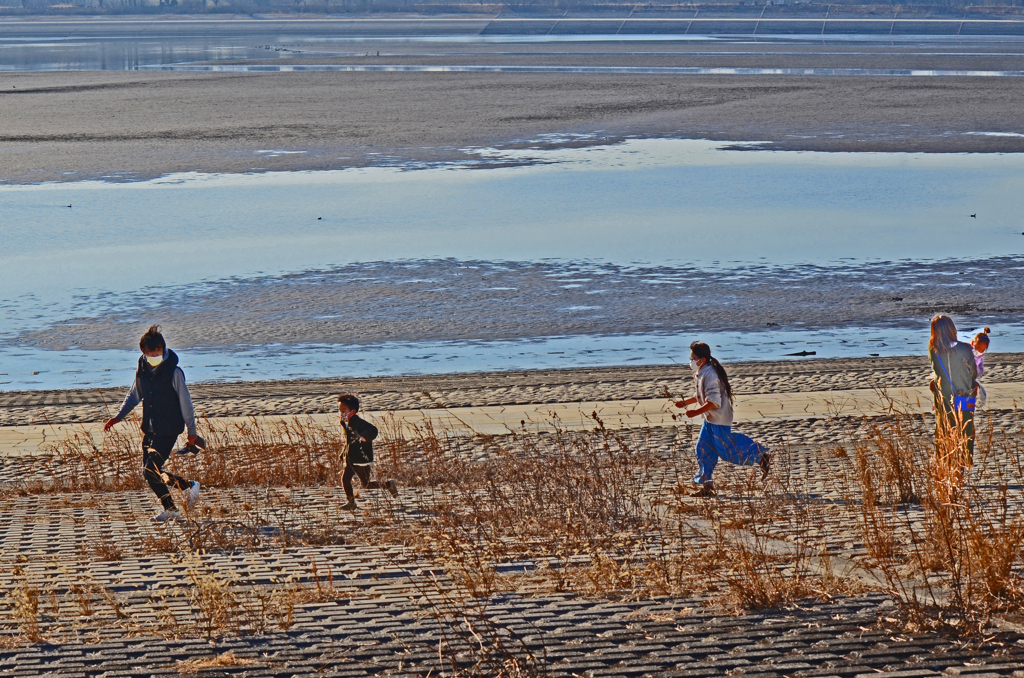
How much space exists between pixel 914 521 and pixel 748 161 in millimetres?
29299

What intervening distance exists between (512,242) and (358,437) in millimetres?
16330

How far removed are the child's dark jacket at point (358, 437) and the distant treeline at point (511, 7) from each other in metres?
124

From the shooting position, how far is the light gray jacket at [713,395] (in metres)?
9.07

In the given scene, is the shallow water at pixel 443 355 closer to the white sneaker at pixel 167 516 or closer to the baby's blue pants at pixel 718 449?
the baby's blue pants at pixel 718 449

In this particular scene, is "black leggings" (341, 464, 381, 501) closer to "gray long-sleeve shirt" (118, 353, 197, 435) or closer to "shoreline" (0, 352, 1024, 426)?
"gray long-sleeve shirt" (118, 353, 197, 435)

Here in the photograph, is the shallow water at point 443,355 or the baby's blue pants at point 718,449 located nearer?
the baby's blue pants at point 718,449

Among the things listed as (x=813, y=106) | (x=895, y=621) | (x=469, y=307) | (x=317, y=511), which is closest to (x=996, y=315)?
(x=469, y=307)

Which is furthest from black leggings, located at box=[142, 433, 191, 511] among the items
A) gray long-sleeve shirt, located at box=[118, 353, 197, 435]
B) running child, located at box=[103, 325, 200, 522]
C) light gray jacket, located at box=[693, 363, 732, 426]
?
light gray jacket, located at box=[693, 363, 732, 426]

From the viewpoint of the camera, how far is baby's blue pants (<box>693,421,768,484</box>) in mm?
9203

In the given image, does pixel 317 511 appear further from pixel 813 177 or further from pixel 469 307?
pixel 813 177

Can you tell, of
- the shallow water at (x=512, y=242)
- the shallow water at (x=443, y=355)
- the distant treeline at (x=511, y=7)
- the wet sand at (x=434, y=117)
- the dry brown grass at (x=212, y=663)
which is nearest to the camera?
the dry brown grass at (x=212, y=663)

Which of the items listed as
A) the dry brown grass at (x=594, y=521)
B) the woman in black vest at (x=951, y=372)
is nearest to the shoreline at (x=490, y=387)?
the dry brown grass at (x=594, y=521)

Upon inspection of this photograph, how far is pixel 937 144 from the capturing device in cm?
3844

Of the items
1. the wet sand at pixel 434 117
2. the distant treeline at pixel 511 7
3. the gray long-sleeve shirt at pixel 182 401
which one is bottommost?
the gray long-sleeve shirt at pixel 182 401
